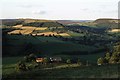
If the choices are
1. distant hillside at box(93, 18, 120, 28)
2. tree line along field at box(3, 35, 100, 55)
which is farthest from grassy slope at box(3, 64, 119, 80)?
distant hillside at box(93, 18, 120, 28)

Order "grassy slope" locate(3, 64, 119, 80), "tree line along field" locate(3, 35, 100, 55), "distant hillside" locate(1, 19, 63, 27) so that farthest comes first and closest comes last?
1. "distant hillside" locate(1, 19, 63, 27)
2. "tree line along field" locate(3, 35, 100, 55)
3. "grassy slope" locate(3, 64, 119, 80)

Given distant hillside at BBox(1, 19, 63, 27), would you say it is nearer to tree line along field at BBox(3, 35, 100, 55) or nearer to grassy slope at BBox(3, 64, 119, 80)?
tree line along field at BBox(3, 35, 100, 55)

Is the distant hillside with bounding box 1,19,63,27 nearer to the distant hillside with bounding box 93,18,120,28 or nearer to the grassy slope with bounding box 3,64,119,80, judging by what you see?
the distant hillside with bounding box 93,18,120,28


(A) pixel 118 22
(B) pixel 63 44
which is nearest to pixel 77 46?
(B) pixel 63 44

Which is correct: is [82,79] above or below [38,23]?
below

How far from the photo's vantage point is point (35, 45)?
2758 inches

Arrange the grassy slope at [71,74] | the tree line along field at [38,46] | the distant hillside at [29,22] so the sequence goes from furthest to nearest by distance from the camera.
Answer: the distant hillside at [29,22], the tree line along field at [38,46], the grassy slope at [71,74]

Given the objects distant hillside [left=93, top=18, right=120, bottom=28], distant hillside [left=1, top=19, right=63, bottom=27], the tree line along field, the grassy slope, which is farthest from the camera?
distant hillside [left=93, top=18, right=120, bottom=28]

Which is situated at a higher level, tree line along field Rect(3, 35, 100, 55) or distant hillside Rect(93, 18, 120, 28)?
distant hillside Rect(93, 18, 120, 28)

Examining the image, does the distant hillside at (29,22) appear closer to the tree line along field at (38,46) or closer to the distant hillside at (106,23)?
the tree line along field at (38,46)

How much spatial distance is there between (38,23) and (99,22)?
5707 cm

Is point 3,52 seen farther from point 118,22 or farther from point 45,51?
point 118,22

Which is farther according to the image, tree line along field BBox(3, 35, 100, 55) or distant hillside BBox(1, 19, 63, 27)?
distant hillside BBox(1, 19, 63, 27)

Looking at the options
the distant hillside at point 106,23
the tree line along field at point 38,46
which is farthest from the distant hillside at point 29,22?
the distant hillside at point 106,23
